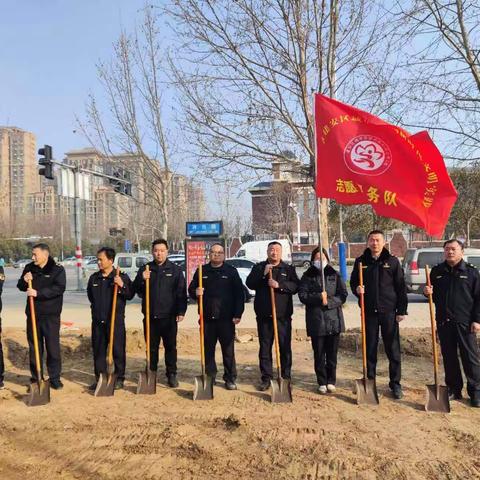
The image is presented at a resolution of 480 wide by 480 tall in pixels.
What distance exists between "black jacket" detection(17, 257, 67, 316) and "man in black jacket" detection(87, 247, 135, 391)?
0.42 metres

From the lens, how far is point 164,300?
6.48 m

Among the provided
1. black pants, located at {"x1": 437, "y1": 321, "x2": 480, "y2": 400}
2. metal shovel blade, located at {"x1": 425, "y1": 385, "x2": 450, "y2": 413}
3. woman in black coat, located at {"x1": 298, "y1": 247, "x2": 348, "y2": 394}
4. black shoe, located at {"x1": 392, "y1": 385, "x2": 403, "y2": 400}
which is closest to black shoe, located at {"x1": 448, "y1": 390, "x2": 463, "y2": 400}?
black pants, located at {"x1": 437, "y1": 321, "x2": 480, "y2": 400}

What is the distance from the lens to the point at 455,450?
452 centimetres

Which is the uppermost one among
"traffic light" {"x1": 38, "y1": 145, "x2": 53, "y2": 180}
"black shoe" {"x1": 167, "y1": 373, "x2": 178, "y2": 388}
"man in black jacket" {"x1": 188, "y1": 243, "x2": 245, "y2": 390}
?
"traffic light" {"x1": 38, "y1": 145, "x2": 53, "y2": 180}

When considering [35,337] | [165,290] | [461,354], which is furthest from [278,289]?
[35,337]

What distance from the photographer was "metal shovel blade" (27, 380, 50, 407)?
5977 mm

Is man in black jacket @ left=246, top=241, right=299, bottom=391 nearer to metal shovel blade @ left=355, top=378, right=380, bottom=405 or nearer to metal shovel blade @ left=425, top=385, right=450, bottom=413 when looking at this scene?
metal shovel blade @ left=355, top=378, right=380, bottom=405

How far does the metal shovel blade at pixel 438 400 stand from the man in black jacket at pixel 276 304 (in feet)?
5.45

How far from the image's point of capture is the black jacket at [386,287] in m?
5.98

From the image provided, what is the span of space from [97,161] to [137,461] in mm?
21086

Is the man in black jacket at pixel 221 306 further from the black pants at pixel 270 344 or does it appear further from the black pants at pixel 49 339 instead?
the black pants at pixel 49 339

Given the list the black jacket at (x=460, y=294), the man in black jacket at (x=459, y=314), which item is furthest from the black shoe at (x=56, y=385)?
the black jacket at (x=460, y=294)

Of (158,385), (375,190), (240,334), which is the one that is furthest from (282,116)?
(158,385)

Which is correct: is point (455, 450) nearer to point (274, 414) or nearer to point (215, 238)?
point (274, 414)
